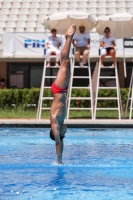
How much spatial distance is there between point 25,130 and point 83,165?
6.12m

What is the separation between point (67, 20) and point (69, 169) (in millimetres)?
10217

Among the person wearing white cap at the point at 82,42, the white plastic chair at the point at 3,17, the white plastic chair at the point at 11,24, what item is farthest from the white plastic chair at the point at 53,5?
the person wearing white cap at the point at 82,42

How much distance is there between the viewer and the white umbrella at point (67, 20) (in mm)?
15398

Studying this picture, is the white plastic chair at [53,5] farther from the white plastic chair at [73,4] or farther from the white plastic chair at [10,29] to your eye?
the white plastic chair at [10,29]

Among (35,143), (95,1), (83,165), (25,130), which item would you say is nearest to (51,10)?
(95,1)

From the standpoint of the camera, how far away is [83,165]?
760 cm

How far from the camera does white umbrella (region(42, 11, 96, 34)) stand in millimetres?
15398

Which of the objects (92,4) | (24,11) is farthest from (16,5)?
(92,4)

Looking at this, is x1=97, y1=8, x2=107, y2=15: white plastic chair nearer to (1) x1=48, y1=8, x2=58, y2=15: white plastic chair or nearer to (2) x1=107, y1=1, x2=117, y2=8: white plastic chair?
(2) x1=107, y1=1, x2=117, y2=8: white plastic chair

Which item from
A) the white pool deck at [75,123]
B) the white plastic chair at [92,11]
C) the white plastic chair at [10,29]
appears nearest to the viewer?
the white pool deck at [75,123]

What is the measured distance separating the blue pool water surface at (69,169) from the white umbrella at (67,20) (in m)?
4.59

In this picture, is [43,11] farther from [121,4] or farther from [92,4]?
[121,4]

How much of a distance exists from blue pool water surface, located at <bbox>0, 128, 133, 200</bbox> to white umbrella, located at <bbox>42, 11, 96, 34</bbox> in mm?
4592

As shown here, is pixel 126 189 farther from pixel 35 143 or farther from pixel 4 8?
pixel 4 8
